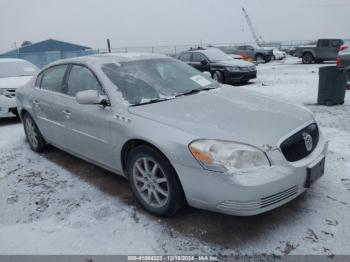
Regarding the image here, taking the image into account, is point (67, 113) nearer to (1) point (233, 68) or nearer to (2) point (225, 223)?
(2) point (225, 223)

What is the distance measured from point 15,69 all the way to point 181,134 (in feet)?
23.7

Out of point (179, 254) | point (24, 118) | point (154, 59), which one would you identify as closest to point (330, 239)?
point (179, 254)

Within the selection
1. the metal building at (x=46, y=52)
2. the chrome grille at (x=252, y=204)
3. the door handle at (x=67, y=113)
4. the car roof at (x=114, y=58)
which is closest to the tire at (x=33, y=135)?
the door handle at (x=67, y=113)

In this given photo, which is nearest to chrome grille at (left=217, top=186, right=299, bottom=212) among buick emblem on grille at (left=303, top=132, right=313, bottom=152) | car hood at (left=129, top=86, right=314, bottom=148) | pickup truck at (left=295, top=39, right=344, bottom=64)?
car hood at (left=129, top=86, right=314, bottom=148)

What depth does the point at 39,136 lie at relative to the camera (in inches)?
188

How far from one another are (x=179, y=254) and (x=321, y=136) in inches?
72.5

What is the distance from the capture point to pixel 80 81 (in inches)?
145

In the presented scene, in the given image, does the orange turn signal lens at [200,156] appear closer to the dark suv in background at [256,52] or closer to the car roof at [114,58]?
the car roof at [114,58]

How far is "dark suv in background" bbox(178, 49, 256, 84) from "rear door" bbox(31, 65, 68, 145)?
778cm

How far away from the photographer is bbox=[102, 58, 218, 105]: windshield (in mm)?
3234

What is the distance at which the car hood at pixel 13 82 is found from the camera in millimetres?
7030

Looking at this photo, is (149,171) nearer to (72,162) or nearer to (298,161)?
(298,161)

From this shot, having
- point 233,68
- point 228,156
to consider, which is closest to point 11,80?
point 228,156

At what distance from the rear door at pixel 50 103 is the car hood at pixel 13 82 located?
9.58 ft
